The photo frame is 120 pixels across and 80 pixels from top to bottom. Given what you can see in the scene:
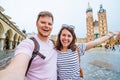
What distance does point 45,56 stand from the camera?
2.15m

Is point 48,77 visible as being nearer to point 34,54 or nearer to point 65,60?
point 34,54

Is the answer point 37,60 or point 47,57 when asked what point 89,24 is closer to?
point 47,57

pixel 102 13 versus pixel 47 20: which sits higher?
pixel 102 13

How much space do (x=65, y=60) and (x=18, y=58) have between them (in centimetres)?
105

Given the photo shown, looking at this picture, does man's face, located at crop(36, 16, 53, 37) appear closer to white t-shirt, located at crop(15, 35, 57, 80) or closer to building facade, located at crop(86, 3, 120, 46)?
white t-shirt, located at crop(15, 35, 57, 80)

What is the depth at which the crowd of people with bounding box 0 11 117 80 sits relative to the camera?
1.62m

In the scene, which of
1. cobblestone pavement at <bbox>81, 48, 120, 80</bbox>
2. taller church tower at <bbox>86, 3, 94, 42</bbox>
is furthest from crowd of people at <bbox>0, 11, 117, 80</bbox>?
taller church tower at <bbox>86, 3, 94, 42</bbox>

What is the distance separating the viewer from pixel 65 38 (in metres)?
2.77

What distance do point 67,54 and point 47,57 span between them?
1.83 feet

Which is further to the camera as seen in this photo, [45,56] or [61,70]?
[61,70]

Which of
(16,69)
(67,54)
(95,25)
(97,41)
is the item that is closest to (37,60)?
(16,69)

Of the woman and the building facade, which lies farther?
the building facade

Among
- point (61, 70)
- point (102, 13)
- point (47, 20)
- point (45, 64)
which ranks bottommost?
point (61, 70)

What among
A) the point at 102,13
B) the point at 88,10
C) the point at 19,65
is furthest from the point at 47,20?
the point at 88,10
